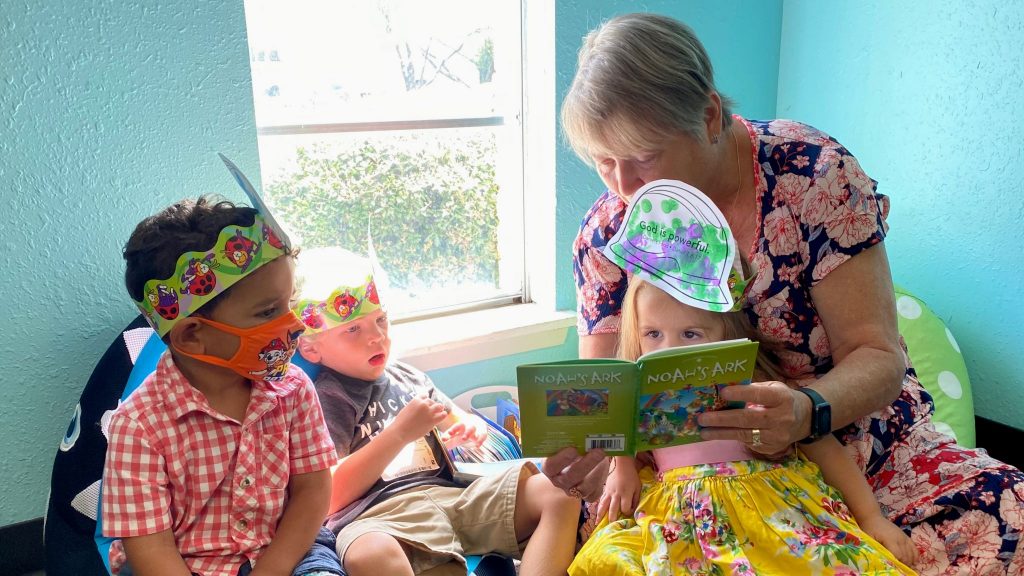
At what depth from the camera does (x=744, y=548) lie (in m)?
1.38

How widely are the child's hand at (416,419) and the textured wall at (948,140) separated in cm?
196

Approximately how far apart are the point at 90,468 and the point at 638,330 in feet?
4.04

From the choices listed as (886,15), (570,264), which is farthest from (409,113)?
(886,15)

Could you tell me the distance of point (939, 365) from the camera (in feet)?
8.30

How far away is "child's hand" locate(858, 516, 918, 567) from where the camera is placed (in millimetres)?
1421

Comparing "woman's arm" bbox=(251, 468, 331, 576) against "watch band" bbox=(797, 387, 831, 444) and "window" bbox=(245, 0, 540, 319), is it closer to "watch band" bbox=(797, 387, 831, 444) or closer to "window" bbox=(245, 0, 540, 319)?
"watch band" bbox=(797, 387, 831, 444)

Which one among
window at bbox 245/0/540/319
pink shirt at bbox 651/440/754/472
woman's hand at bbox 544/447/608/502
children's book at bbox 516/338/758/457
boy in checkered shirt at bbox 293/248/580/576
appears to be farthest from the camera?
window at bbox 245/0/540/319

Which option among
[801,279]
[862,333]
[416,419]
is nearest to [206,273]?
[416,419]

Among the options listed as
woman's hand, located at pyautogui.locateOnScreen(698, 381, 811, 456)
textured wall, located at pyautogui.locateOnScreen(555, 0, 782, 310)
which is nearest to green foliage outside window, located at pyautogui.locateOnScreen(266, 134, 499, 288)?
textured wall, located at pyautogui.locateOnScreen(555, 0, 782, 310)

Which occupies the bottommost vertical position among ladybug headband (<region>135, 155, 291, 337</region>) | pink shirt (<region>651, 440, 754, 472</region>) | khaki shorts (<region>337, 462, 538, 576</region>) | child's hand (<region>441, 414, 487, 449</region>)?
khaki shorts (<region>337, 462, 538, 576</region>)

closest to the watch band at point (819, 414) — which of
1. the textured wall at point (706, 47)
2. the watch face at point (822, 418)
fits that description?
the watch face at point (822, 418)

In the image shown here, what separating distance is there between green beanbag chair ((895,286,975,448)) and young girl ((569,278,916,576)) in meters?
1.17

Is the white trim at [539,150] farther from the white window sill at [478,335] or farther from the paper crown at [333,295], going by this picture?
the paper crown at [333,295]

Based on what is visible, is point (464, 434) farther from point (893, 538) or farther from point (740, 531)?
point (893, 538)
